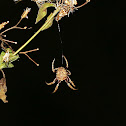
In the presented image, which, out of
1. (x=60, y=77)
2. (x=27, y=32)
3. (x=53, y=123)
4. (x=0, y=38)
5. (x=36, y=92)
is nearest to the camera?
(x=0, y=38)

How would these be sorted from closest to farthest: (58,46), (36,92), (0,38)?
(0,38) → (58,46) → (36,92)

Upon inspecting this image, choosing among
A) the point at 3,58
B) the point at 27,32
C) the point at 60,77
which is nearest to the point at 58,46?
the point at 27,32

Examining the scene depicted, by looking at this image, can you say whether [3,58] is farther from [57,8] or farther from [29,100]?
[29,100]

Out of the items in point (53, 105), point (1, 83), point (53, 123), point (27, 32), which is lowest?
point (1, 83)

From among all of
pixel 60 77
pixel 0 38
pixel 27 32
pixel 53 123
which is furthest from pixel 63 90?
pixel 0 38

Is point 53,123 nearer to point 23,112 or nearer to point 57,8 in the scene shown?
point 23,112

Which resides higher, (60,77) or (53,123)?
(53,123)

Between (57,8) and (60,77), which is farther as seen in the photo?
(60,77)

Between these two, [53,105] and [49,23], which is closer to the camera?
[49,23]

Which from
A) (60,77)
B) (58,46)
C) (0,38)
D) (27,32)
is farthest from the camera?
(58,46)
